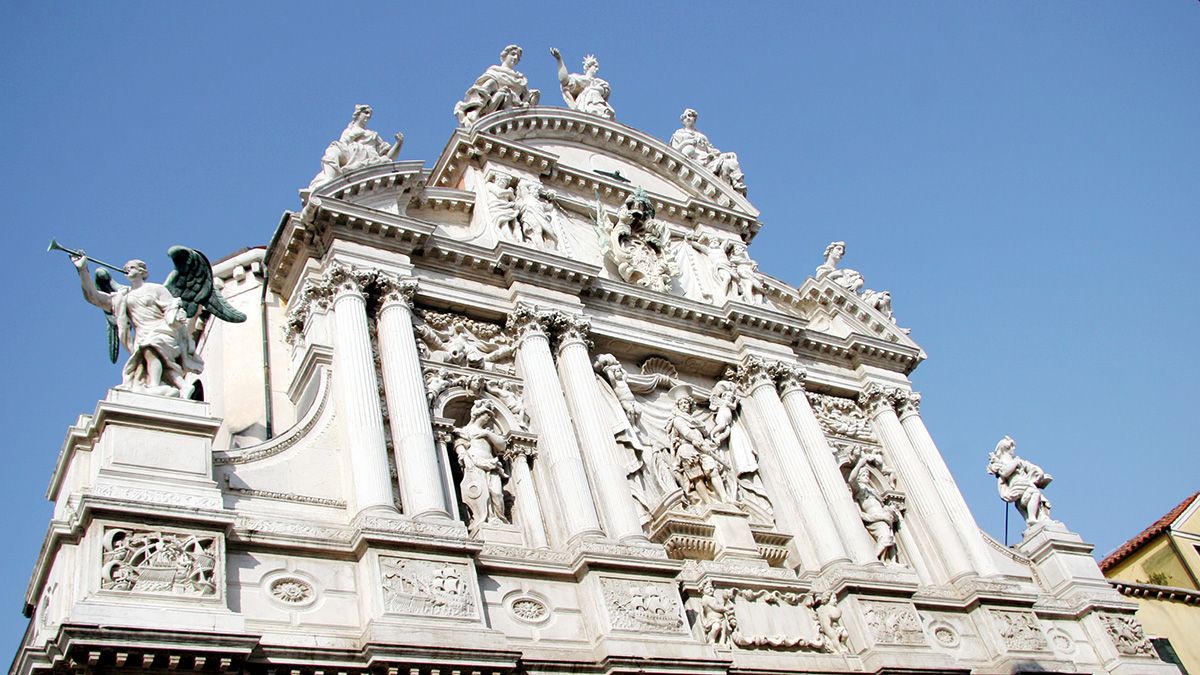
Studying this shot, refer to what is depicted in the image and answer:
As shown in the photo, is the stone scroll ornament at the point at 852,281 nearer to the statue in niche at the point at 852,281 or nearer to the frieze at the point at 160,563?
the statue in niche at the point at 852,281

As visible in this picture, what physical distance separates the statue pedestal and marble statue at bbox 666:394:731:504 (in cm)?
566

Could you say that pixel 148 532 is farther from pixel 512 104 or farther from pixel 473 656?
pixel 512 104

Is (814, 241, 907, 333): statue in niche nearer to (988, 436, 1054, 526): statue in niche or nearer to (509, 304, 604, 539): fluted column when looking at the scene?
(988, 436, 1054, 526): statue in niche

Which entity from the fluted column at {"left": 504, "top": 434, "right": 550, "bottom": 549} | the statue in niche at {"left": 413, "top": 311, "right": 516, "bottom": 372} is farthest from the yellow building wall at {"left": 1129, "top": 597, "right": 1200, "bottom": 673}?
the statue in niche at {"left": 413, "top": 311, "right": 516, "bottom": 372}

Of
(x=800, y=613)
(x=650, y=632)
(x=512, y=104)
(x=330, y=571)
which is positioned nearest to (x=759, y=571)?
(x=800, y=613)

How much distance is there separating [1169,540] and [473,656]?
20942 mm

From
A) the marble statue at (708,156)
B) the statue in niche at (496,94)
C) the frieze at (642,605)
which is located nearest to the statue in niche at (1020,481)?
the marble statue at (708,156)

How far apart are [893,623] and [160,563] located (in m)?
9.07

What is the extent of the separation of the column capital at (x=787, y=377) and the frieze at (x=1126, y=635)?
5771mm

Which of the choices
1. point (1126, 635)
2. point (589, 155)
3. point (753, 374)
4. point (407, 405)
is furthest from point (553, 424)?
point (1126, 635)

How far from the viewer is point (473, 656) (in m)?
10.0

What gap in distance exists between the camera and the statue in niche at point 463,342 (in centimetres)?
1400

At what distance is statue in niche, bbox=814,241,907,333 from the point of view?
20.4 m

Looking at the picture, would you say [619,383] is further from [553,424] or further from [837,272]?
[837,272]
